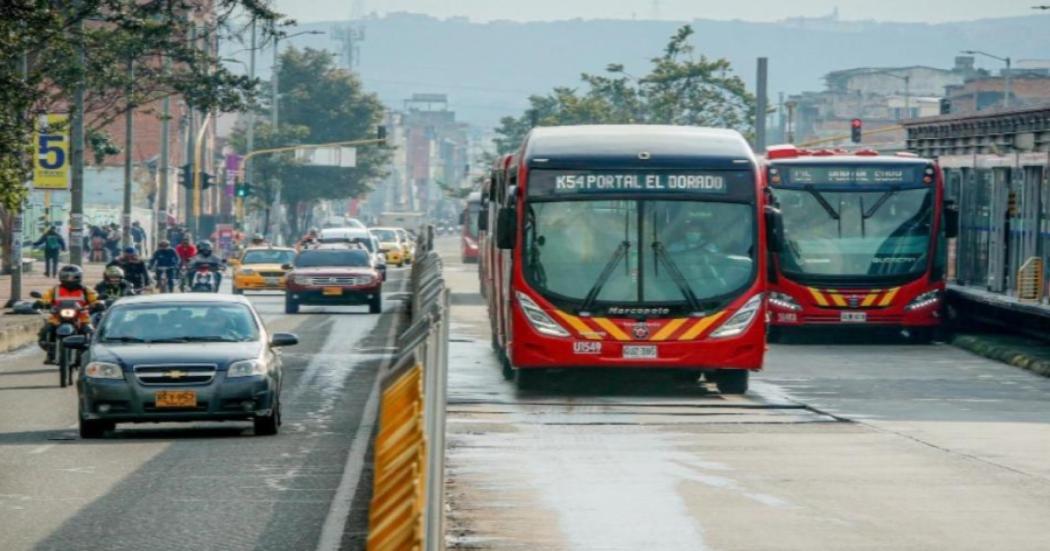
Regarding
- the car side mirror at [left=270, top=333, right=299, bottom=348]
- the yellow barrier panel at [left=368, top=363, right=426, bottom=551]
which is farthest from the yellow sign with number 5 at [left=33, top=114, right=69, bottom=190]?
the yellow barrier panel at [left=368, top=363, right=426, bottom=551]

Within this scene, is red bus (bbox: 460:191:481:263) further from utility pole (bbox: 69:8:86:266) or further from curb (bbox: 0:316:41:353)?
curb (bbox: 0:316:41:353)

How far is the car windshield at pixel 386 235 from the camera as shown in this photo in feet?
314

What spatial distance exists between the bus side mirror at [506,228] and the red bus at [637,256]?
0.04 feet

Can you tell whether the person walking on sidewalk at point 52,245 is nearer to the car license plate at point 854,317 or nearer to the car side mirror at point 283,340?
the car license plate at point 854,317

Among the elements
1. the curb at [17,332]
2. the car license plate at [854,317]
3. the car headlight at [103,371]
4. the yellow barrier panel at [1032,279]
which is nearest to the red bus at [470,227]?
the curb at [17,332]

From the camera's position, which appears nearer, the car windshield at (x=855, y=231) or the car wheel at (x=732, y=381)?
the car wheel at (x=732, y=381)

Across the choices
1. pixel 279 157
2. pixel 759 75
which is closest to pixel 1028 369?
pixel 759 75

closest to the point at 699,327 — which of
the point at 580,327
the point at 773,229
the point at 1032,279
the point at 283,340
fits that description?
the point at 580,327

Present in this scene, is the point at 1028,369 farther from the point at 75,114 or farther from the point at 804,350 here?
the point at 75,114

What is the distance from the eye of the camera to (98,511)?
49.1ft

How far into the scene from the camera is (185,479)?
1691 cm

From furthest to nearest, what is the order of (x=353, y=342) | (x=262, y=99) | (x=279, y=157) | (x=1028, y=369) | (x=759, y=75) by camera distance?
(x=262, y=99) < (x=279, y=157) < (x=759, y=75) < (x=353, y=342) < (x=1028, y=369)

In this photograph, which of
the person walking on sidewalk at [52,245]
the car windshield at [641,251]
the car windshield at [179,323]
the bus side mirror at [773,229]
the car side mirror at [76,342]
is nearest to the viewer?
the car windshield at [179,323]

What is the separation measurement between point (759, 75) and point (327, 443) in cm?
4669
